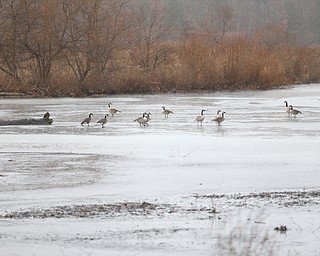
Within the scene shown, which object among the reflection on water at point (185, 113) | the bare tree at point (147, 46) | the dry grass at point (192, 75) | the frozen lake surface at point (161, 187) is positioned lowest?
the frozen lake surface at point (161, 187)

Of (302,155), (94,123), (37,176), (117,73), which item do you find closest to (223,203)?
(37,176)

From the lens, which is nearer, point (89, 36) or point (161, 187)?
point (161, 187)

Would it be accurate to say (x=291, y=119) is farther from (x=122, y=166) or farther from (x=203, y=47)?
(x=203, y=47)

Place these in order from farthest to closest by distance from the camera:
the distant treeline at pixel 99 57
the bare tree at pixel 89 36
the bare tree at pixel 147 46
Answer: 1. the bare tree at pixel 147 46
2. the bare tree at pixel 89 36
3. the distant treeline at pixel 99 57

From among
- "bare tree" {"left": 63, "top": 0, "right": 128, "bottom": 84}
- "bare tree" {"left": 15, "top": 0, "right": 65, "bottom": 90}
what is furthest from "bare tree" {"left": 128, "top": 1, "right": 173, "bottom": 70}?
"bare tree" {"left": 15, "top": 0, "right": 65, "bottom": 90}

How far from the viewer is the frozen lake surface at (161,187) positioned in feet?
26.7

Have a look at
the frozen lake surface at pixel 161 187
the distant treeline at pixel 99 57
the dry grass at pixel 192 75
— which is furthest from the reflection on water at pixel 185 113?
the distant treeline at pixel 99 57

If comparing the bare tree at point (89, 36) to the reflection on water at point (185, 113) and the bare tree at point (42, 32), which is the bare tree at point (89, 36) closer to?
the bare tree at point (42, 32)

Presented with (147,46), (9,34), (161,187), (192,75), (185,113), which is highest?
(9,34)

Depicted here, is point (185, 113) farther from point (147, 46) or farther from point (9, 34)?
point (147, 46)

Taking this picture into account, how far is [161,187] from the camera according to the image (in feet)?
37.5

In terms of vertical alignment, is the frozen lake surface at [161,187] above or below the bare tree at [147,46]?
below

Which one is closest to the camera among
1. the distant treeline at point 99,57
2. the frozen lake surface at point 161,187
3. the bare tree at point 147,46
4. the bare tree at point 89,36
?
the frozen lake surface at point 161,187

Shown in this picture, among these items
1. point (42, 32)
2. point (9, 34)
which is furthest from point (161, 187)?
point (9, 34)
